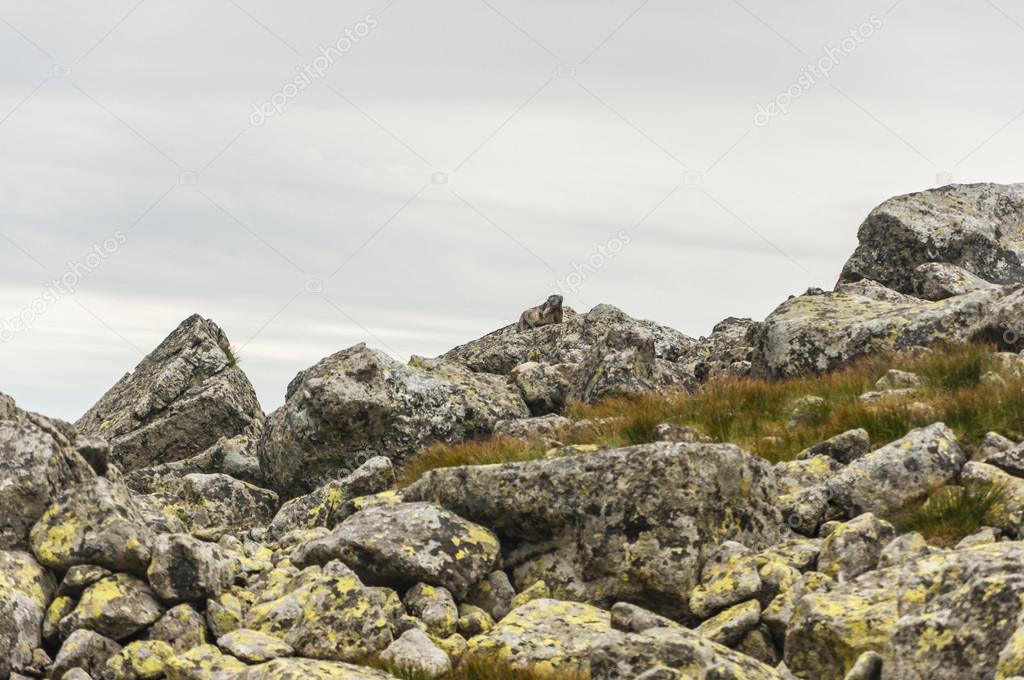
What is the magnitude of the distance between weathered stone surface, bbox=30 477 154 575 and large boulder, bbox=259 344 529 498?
6858 mm

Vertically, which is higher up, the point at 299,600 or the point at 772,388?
the point at 772,388

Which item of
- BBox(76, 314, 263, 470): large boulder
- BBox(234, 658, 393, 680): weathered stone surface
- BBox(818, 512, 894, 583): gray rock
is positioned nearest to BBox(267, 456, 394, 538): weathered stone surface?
BBox(234, 658, 393, 680): weathered stone surface

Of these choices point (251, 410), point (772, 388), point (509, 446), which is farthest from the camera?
point (251, 410)

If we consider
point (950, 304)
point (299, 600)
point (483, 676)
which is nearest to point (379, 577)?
point (299, 600)

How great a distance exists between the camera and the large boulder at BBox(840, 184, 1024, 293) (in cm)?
2767

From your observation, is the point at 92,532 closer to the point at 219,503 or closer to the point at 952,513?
the point at 219,503

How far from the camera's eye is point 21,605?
12047mm

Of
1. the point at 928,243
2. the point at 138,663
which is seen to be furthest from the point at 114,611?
the point at 928,243

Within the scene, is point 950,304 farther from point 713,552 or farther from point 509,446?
point 713,552

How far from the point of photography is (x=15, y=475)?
13672 millimetres

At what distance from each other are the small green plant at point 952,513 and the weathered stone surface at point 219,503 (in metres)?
11.9

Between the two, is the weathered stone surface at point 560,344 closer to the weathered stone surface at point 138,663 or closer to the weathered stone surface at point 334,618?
the weathered stone surface at point 334,618

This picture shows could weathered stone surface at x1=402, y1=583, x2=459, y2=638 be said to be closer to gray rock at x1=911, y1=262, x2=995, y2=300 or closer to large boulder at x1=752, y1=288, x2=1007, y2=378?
large boulder at x1=752, y1=288, x2=1007, y2=378

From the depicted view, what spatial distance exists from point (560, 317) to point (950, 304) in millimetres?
13795
